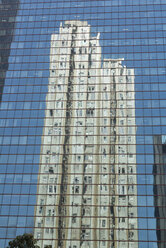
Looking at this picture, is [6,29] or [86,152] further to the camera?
[6,29]

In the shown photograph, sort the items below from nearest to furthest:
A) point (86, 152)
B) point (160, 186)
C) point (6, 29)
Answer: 1. point (160, 186)
2. point (86, 152)
3. point (6, 29)

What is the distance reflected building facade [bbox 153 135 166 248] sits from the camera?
66188 millimetres

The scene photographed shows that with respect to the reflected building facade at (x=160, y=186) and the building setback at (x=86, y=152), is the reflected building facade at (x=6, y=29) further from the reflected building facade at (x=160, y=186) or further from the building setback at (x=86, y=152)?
the reflected building facade at (x=160, y=186)

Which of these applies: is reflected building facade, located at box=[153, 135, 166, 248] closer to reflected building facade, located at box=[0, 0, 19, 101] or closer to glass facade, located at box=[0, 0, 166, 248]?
glass facade, located at box=[0, 0, 166, 248]

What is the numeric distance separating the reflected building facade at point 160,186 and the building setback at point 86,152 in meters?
3.99

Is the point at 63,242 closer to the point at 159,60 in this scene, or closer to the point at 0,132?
the point at 0,132

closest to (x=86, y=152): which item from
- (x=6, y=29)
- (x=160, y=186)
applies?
(x=160, y=186)

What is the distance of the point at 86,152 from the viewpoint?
2943 inches

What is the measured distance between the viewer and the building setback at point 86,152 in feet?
222

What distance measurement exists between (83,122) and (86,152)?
6749 millimetres

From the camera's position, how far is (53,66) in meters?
84.9

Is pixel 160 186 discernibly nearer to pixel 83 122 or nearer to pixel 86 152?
pixel 86 152

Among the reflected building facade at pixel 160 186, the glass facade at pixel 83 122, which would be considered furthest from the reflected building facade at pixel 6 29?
the reflected building facade at pixel 160 186

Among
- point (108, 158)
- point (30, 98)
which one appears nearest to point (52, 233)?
point (108, 158)
